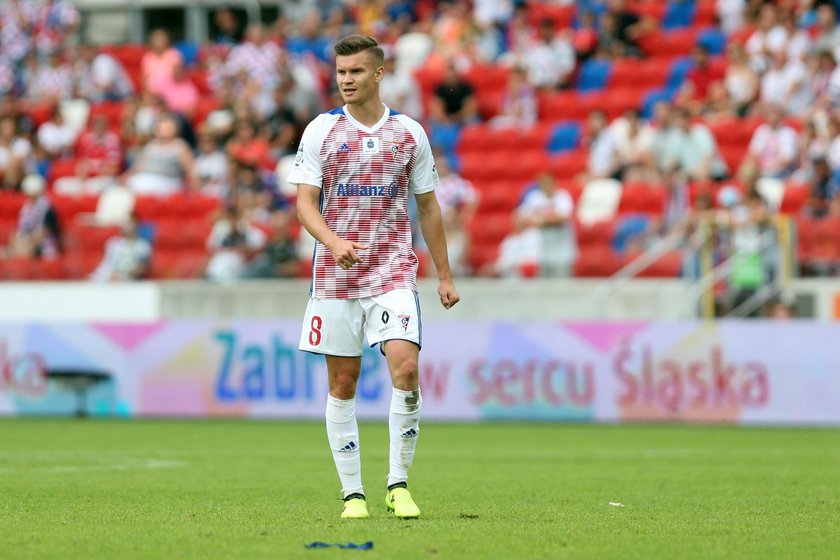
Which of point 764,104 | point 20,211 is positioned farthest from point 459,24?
point 20,211

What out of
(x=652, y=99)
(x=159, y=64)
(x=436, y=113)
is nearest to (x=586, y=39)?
(x=652, y=99)

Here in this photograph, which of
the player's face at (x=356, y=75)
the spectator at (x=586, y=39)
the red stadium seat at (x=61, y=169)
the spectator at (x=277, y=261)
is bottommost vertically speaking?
the spectator at (x=277, y=261)

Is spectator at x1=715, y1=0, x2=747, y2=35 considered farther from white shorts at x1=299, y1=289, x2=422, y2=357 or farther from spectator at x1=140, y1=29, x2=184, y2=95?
white shorts at x1=299, y1=289, x2=422, y2=357

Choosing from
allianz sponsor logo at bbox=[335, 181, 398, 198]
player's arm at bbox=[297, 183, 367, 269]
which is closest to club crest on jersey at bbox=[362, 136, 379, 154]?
allianz sponsor logo at bbox=[335, 181, 398, 198]

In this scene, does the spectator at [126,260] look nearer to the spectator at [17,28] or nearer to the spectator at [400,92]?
the spectator at [400,92]

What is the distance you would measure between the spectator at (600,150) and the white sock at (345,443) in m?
12.5

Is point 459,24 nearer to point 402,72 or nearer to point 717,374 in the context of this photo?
point 402,72

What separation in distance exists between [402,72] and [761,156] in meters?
5.98

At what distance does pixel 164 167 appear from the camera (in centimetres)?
2238

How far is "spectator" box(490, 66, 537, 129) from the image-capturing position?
21859mm

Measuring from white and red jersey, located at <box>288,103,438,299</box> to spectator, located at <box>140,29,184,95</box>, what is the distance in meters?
17.8

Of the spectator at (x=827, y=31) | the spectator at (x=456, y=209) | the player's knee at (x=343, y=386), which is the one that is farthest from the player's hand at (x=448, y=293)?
the spectator at (x=827, y=31)

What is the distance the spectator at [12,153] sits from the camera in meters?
23.2

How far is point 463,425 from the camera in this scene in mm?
16750
